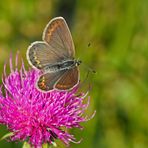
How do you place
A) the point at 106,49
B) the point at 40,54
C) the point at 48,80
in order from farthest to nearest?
the point at 106,49, the point at 40,54, the point at 48,80

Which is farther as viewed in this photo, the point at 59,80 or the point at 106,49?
the point at 106,49

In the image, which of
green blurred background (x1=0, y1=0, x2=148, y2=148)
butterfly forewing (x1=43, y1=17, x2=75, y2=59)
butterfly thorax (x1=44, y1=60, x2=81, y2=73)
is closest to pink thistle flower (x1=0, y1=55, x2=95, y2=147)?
butterfly thorax (x1=44, y1=60, x2=81, y2=73)

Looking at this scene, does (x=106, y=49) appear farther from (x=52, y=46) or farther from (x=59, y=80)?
(x=59, y=80)

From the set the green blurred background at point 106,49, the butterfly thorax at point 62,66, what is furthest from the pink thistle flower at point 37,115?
the green blurred background at point 106,49

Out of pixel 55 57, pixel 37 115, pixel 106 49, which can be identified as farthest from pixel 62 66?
pixel 106 49

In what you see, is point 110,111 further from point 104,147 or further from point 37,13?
point 37,13

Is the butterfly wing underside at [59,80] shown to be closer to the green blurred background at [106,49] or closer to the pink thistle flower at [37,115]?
the pink thistle flower at [37,115]

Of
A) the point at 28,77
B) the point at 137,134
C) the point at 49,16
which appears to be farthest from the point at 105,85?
the point at 28,77
